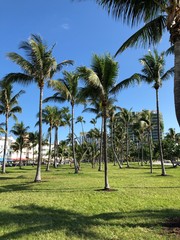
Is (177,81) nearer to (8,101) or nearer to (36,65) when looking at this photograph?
(36,65)

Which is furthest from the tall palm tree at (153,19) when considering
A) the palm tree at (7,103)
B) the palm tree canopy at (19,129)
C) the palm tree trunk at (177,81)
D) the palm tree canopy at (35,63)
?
the palm tree canopy at (19,129)

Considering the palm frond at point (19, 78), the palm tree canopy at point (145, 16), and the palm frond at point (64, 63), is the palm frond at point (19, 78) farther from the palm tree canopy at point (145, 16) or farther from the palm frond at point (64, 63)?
the palm tree canopy at point (145, 16)

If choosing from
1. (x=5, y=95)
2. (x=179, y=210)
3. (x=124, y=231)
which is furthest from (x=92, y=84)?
(x=5, y=95)

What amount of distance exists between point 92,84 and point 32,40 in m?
6.51

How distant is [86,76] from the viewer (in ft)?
41.8

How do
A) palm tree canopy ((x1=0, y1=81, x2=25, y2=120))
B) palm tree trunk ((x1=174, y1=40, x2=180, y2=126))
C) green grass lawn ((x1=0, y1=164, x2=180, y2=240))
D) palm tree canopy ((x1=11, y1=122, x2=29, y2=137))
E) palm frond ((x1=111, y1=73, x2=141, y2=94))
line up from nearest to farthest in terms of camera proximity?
palm tree trunk ((x1=174, y1=40, x2=180, y2=126)) < green grass lawn ((x1=0, y1=164, x2=180, y2=240)) < palm frond ((x1=111, y1=73, x2=141, y2=94)) < palm tree canopy ((x1=0, y1=81, x2=25, y2=120)) < palm tree canopy ((x1=11, y1=122, x2=29, y2=137))

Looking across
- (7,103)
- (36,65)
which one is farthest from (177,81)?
(7,103)

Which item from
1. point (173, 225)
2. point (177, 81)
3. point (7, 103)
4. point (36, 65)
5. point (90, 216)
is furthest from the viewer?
point (7, 103)

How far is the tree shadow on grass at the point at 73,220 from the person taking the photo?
20.3ft

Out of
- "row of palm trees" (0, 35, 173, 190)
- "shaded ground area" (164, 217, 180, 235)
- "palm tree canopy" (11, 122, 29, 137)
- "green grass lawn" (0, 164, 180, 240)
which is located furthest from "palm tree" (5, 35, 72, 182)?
"palm tree canopy" (11, 122, 29, 137)

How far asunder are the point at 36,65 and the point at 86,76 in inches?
225

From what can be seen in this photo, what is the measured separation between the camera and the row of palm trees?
1340cm

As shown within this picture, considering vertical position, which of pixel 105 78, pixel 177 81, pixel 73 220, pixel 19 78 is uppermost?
pixel 19 78

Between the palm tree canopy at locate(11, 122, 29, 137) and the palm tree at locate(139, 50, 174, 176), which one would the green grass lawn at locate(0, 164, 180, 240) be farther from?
the palm tree canopy at locate(11, 122, 29, 137)
